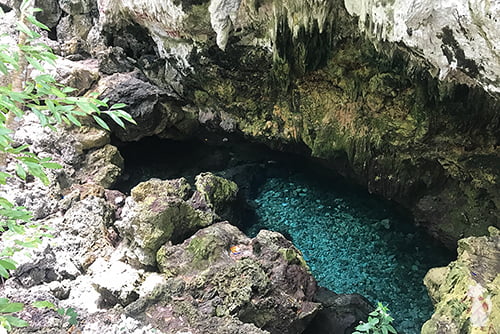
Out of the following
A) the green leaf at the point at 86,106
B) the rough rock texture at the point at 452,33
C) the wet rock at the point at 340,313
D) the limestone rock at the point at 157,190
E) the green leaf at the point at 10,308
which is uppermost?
the rough rock texture at the point at 452,33

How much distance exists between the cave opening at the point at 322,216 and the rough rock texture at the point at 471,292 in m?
2.53

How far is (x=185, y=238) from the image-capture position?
671cm

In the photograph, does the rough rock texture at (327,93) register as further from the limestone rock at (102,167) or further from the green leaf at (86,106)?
the green leaf at (86,106)

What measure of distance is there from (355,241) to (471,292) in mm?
4241

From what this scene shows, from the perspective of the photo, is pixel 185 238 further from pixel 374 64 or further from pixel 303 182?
pixel 374 64

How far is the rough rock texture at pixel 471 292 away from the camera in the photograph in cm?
372

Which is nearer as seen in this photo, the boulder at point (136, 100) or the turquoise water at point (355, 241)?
the turquoise water at point (355, 241)

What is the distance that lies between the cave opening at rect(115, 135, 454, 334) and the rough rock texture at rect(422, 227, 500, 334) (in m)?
2.53

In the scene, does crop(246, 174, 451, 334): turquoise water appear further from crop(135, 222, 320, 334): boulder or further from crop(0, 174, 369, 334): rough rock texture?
crop(135, 222, 320, 334): boulder

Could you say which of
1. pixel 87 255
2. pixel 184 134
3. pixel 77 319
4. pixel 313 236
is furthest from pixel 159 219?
pixel 184 134

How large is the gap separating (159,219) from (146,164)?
4.81 meters

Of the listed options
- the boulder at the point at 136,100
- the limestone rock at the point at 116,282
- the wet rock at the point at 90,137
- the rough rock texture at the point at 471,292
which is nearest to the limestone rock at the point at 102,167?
the wet rock at the point at 90,137

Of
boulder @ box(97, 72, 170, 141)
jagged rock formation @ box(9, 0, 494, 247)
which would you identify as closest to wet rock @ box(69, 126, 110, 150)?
boulder @ box(97, 72, 170, 141)

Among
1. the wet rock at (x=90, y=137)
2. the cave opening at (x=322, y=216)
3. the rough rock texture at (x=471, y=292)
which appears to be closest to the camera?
the rough rock texture at (x=471, y=292)
